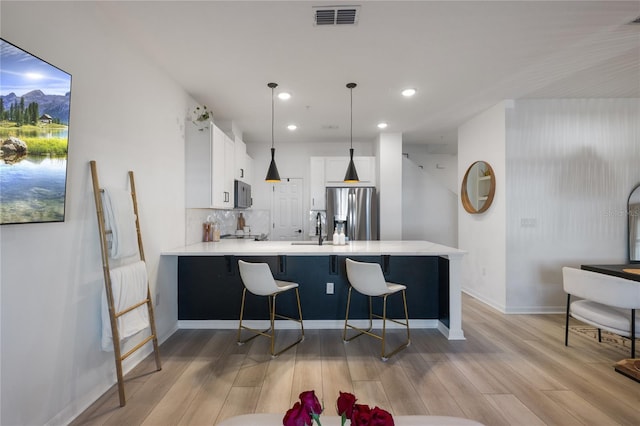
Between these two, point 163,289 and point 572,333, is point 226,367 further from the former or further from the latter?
point 572,333

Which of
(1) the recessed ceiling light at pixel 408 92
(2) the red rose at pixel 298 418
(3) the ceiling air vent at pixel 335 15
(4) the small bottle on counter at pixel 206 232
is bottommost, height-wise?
(2) the red rose at pixel 298 418

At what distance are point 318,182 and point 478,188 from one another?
2617 millimetres

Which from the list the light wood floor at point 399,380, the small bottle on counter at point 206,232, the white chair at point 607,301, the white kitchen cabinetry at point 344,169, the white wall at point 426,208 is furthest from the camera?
the white wall at point 426,208

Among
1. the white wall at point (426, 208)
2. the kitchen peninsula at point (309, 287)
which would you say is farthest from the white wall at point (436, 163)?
the kitchen peninsula at point (309, 287)

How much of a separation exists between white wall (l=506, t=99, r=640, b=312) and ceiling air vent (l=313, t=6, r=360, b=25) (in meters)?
2.81

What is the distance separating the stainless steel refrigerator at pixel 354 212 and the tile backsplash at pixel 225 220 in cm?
147

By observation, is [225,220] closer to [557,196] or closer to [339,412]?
[339,412]

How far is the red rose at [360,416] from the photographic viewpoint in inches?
26.0

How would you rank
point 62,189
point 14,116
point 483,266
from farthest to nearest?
point 483,266
point 62,189
point 14,116

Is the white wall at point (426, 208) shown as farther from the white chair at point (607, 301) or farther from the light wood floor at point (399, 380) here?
the white chair at point (607, 301)

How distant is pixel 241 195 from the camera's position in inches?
183

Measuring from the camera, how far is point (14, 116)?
1376mm

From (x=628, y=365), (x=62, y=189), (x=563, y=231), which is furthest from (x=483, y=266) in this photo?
(x=62, y=189)

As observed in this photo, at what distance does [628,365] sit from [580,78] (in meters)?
2.82
